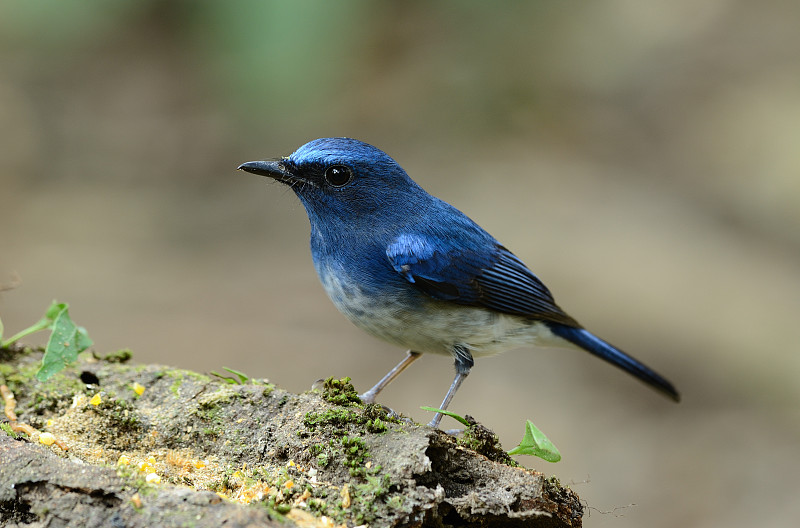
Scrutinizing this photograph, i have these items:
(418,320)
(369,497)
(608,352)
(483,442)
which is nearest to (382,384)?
(418,320)

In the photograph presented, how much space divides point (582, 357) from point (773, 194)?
9.72 feet

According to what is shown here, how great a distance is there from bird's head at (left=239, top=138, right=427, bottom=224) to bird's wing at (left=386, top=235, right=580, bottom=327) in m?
0.25

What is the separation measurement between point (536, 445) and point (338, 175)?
172 cm

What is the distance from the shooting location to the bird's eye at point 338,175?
13.1 feet

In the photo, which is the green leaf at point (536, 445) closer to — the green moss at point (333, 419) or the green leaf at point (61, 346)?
the green moss at point (333, 419)

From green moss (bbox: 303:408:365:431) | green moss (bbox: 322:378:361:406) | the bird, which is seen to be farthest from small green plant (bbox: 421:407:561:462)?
the bird

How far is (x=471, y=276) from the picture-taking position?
4.10m

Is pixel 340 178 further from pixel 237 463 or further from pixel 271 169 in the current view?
pixel 237 463

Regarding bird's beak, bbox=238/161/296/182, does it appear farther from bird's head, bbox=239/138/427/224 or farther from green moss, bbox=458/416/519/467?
green moss, bbox=458/416/519/467

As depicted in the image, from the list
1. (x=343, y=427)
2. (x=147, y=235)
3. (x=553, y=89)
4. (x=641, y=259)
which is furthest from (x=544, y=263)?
(x=343, y=427)

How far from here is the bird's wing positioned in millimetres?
3891

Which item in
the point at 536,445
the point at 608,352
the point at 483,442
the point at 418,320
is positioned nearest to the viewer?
the point at 536,445

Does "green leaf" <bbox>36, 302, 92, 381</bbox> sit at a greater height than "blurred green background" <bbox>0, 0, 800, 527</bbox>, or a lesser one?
lesser

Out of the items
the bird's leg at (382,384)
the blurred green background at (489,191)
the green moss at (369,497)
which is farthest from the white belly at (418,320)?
the blurred green background at (489,191)
